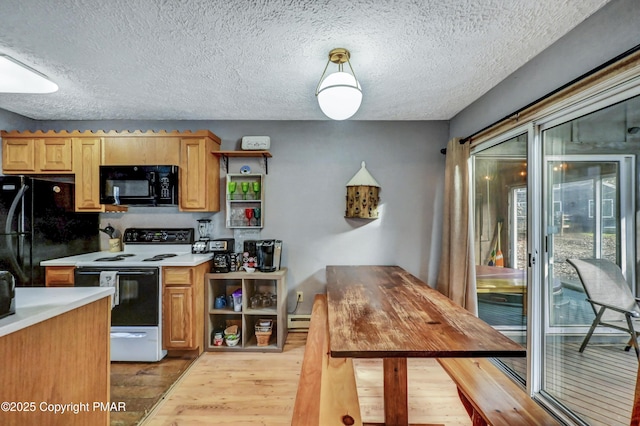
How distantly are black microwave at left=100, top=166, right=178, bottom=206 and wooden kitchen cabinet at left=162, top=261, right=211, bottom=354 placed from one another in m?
0.77

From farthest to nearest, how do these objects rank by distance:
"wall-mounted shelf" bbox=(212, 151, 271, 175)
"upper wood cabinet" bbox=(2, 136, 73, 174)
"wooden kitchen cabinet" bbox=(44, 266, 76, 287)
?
"wall-mounted shelf" bbox=(212, 151, 271, 175), "upper wood cabinet" bbox=(2, 136, 73, 174), "wooden kitchen cabinet" bbox=(44, 266, 76, 287)

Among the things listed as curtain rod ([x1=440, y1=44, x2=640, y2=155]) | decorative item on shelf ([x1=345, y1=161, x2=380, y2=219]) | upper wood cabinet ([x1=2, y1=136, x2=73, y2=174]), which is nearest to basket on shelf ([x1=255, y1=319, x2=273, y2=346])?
decorative item on shelf ([x1=345, y1=161, x2=380, y2=219])

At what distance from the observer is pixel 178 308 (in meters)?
2.64

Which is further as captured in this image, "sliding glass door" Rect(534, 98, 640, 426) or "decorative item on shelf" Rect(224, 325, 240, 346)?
"decorative item on shelf" Rect(224, 325, 240, 346)

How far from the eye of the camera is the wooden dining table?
43.1 inches

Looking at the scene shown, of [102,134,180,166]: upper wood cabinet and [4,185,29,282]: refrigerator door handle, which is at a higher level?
[102,134,180,166]: upper wood cabinet

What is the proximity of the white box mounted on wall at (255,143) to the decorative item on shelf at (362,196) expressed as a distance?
991 millimetres

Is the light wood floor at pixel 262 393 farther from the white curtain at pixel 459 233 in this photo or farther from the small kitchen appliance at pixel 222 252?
the small kitchen appliance at pixel 222 252

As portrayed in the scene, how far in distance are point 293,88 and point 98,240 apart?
2729 mm

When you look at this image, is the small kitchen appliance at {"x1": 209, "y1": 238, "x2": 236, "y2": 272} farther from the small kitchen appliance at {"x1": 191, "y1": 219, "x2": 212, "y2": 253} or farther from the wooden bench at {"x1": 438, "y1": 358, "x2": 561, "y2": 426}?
the wooden bench at {"x1": 438, "y1": 358, "x2": 561, "y2": 426}

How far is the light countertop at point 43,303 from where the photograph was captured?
1035 mm

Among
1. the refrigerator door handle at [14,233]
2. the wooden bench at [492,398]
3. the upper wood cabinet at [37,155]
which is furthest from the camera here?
the upper wood cabinet at [37,155]

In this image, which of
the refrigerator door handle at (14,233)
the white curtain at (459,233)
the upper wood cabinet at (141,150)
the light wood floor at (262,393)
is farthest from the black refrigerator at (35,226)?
the white curtain at (459,233)

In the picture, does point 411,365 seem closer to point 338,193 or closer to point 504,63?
point 338,193
